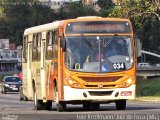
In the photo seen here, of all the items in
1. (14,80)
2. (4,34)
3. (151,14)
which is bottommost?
(4,34)

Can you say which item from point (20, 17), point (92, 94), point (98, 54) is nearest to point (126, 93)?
point (92, 94)

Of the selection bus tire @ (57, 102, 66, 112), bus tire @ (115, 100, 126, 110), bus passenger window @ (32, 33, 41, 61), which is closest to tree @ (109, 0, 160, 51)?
bus passenger window @ (32, 33, 41, 61)

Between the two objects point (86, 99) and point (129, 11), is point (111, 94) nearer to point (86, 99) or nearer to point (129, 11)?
point (86, 99)

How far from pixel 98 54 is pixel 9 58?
499 ft

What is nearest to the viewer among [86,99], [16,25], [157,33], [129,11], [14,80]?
[86,99]

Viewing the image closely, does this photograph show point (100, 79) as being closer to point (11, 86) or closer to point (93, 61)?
point (93, 61)

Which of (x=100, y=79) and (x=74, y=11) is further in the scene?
(x=74, y=11)

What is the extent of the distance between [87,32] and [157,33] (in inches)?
4617

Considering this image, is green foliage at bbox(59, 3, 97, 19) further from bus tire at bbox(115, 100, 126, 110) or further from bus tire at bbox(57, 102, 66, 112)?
bus tire at bbox(57, 102, 66, 112)

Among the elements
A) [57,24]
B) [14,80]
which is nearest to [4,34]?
[14,80]

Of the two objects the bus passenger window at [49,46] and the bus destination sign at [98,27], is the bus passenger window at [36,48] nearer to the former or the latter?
the bus passenger window at [49,46]

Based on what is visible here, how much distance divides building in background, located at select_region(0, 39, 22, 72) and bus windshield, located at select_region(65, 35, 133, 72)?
14281 cm

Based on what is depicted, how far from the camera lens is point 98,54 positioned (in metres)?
27.1

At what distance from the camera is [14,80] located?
210 ft
